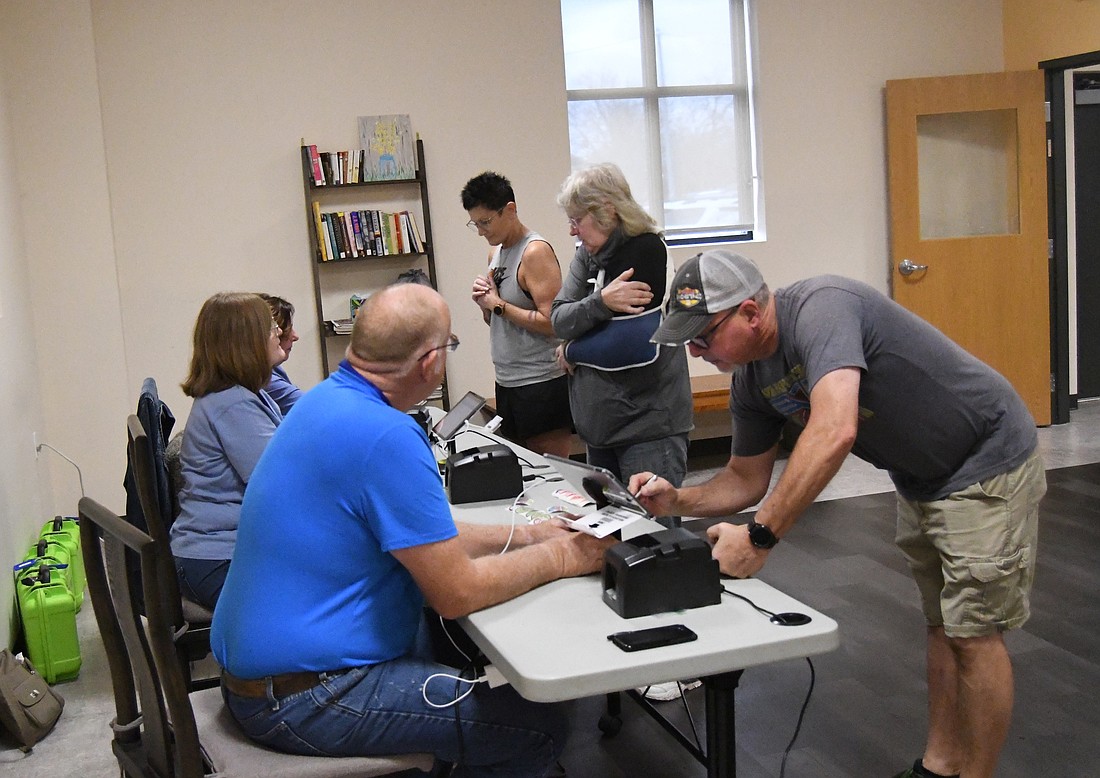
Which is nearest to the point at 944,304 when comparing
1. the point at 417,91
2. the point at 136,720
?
the point at 417,91

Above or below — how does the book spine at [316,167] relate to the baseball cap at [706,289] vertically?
above

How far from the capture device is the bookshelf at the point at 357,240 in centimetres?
563

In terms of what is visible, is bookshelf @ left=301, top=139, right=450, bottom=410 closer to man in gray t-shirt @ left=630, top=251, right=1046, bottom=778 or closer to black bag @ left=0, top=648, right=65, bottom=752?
black bag @ left=0, top=648, right=65, bottom=752

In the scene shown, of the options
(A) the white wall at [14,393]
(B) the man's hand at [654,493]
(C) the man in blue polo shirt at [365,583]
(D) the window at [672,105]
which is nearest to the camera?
(C) the man in blue polo shirt at [365,583]

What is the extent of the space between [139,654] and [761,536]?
108cm

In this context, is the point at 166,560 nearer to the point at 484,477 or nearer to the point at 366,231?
the point at 484,477

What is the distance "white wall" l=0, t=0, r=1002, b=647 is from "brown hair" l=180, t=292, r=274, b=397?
8.41ft

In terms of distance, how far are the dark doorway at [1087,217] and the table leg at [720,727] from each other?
6322 mm

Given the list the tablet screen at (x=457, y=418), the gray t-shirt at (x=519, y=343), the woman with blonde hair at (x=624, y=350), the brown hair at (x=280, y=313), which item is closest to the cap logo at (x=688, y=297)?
the woman with blonde hair at (x=624, y=350)

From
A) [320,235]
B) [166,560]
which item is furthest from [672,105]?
[166,560]

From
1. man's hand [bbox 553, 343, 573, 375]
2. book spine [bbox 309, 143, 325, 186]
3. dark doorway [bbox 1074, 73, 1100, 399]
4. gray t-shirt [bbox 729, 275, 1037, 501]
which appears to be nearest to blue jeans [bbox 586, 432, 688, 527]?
man's hand [bbox 553, 343, 573, 375]

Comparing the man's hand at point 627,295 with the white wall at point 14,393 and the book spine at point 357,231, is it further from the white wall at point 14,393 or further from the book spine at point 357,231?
the book spine at point 357,231

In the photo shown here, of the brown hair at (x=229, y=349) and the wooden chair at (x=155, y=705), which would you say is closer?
the wooden chair at (x=155, y=705)

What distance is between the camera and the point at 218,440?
102 inches
